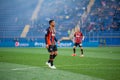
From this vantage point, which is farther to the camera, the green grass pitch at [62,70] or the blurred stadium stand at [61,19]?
the blurred stadium stand at [61,19]

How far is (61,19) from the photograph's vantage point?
4703cm

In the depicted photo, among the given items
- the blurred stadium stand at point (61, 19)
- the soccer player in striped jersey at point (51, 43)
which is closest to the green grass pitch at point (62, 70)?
the soccer player in striped jersey at point (51, 43)

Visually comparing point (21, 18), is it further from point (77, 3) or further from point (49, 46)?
point (49, 46)

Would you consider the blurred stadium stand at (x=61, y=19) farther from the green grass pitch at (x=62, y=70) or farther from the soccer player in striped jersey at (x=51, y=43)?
the soccer player in striped jersey at (x=51, y=43)

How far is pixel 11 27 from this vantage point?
156 feet

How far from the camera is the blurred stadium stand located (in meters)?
41.8

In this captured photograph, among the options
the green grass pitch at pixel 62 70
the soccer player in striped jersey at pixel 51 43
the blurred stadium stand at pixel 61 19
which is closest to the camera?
the green grass pitch at pixel 62 70

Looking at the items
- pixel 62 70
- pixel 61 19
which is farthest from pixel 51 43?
pixel 61 19

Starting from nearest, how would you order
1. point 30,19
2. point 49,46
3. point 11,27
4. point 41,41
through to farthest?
Answer: point 49,46
point 41,41
point 11,27
point 30,19

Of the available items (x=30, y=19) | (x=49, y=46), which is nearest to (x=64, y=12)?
(x=30, y=19)

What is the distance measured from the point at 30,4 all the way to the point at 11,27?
8.43 m

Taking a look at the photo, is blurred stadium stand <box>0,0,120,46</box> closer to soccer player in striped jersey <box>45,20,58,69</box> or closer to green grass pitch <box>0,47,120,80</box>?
green grass pitch <box>0,47,120,80</box>

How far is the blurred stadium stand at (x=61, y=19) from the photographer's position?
41.8 m

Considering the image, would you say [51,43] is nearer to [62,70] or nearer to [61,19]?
[62,70]
